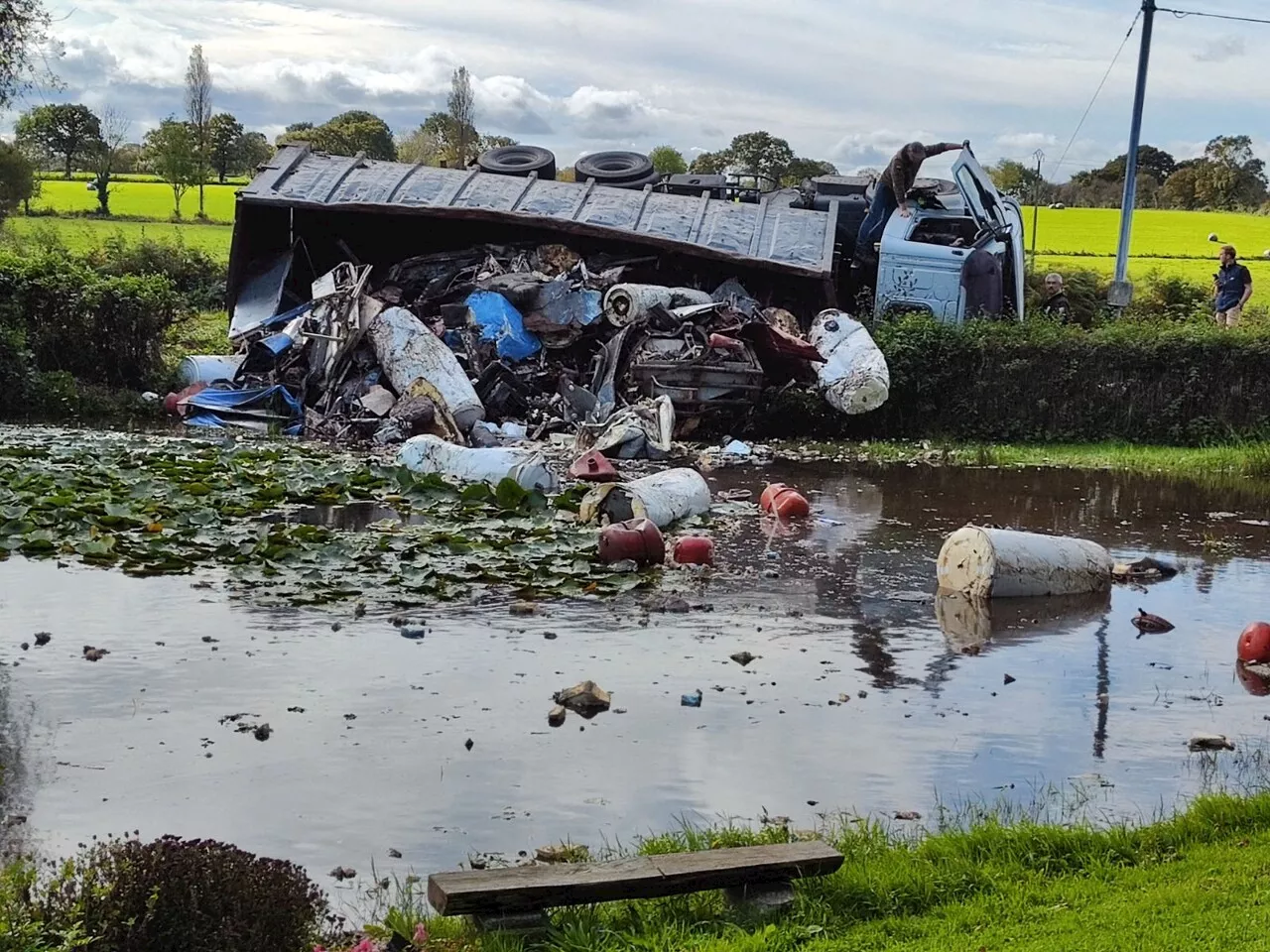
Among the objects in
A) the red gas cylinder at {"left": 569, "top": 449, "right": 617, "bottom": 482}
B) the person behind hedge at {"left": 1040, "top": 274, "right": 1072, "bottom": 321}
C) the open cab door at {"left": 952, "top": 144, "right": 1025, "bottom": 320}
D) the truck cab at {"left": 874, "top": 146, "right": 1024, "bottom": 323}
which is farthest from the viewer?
the person behind hedge at {"left": 1040, "top": 274, "right": 1072, "bottom": 321}

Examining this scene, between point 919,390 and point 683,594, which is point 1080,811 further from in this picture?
point 919,390

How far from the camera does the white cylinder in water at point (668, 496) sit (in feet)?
Answer: 35.8

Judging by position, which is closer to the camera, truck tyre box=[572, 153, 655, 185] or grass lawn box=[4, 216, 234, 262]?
truck tyre box=[572, 153, 655, 185]

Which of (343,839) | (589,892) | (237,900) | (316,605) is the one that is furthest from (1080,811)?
(316,605)

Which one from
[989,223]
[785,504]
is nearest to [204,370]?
[785,504]

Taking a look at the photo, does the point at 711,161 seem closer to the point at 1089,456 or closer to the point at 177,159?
the point at 177,159

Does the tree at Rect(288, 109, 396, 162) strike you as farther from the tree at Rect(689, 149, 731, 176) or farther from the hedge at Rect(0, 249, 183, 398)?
the hedge at Rect(0, 249, 183, 398)

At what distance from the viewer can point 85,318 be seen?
18.9 m

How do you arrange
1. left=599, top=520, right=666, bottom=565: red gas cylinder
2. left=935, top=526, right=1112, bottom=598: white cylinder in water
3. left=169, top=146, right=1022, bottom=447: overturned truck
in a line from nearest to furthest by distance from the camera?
left=935, top=526, right=1112, bottom=598: white cylinder in water → left=599, top=520, right=666, bottom=565: red gas cylinder → left=169, top=146, right=1022, bottom=447: overturned truck

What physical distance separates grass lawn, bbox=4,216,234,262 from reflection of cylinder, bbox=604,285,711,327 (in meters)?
19.1

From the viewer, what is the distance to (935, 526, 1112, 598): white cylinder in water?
364 inches

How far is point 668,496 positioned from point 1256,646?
4.88 meters

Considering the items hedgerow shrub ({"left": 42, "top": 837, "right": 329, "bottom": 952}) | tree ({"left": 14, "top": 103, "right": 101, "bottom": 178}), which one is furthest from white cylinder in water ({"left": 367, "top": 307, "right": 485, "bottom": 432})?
tree ({"left": 14, "top": 103, "right": 101, "bottom": 178})

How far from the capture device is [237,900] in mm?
3488
